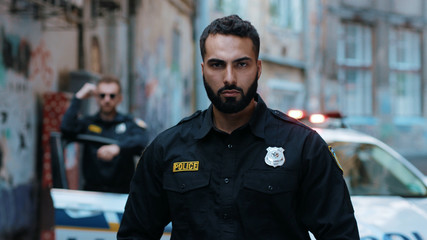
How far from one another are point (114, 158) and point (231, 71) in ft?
9.52

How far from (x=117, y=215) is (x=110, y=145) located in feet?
2.54

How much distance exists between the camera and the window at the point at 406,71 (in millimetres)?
22328

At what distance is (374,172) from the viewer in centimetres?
541

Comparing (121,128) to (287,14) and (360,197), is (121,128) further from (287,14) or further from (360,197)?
(287,14)

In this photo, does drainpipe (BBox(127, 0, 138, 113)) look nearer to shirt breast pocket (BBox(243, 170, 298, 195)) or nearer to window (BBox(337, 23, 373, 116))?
shirt breast pocket (BBox(243, 170, 298, 195))

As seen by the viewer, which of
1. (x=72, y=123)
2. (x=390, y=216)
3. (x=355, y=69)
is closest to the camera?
(x=390, y=216)

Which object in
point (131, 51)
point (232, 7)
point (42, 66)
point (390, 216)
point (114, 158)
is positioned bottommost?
point (390, 216)

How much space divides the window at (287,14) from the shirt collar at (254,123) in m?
17.6

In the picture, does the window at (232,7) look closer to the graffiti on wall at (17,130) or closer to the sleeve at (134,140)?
the graffiti on wall at (17,130)

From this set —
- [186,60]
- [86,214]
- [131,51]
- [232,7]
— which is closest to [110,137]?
[86,214]

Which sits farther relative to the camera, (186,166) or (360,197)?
(360,197)

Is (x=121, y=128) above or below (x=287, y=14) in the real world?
below

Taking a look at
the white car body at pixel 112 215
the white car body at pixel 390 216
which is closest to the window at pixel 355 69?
the white car body at pixel 390 216

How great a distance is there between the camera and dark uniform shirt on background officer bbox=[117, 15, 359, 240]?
2.17m
